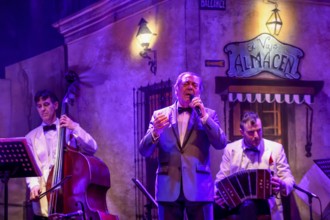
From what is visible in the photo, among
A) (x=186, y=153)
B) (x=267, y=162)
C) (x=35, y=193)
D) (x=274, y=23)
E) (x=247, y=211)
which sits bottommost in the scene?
(x=247, y=211)

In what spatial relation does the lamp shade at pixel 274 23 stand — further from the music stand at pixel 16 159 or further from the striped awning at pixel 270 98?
the music stand at pixel 16 159

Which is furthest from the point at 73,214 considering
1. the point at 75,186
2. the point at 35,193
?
the point at 35,193

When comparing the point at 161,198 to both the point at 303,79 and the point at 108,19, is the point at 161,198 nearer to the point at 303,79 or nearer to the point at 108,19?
the point at 303,79

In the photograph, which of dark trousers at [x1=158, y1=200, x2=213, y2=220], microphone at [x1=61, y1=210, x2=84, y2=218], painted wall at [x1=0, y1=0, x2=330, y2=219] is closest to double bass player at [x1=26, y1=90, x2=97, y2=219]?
microphone at [x1=61, y1=210, x2=84, y2=218]

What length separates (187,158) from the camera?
202 inches

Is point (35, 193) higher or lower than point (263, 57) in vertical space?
lower

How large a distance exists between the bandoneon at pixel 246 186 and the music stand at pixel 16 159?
2.19 m

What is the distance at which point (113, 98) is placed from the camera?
10.9 metres

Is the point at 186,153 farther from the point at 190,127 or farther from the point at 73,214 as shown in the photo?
the point at 73,214

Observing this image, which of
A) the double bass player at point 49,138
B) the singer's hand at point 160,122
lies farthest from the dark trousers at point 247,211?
the singer's hand at point 160,122

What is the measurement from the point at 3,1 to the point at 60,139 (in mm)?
6901

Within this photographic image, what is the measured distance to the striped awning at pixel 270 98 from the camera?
916 cm

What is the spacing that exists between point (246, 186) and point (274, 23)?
3.92 metres

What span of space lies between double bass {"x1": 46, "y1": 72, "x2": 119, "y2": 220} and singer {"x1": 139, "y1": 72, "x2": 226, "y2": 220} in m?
1.12
